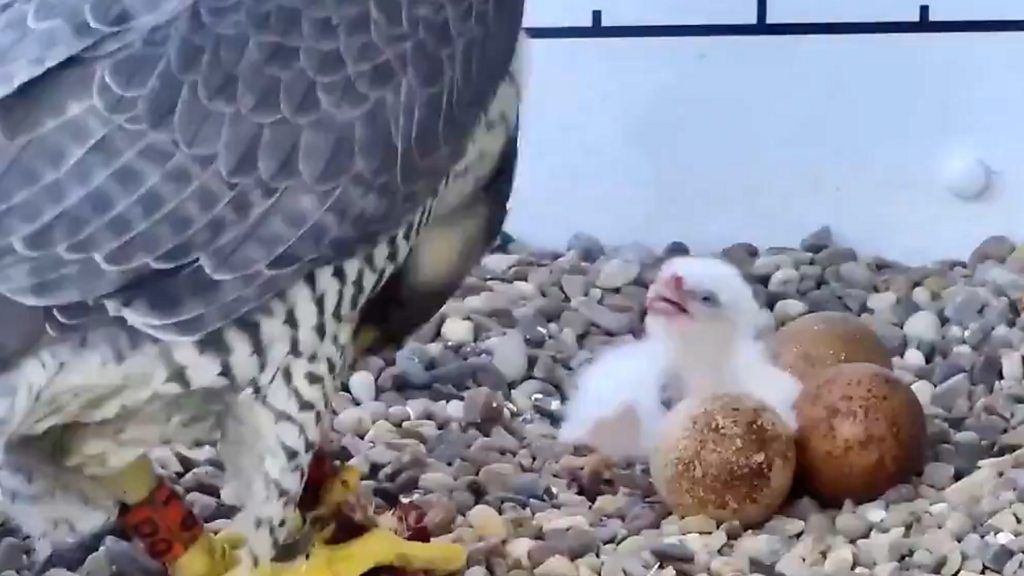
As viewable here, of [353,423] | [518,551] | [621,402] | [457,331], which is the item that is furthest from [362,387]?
[518,551]

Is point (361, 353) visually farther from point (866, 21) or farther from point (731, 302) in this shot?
point (866, 21)

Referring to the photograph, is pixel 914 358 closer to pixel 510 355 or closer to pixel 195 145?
pixel 510 355

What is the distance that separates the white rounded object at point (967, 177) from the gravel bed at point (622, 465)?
9 centimetres

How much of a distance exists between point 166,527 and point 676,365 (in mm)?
754

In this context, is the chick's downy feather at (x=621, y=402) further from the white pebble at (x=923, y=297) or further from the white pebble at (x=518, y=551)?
the white pebble at (x=923, y=297)

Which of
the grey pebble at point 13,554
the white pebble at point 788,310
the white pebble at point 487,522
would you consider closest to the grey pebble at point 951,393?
the white pebble at point 788,310

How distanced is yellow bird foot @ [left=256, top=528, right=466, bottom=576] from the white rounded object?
1.40m

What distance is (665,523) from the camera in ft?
5.32

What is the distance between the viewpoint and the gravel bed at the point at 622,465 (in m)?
1.54

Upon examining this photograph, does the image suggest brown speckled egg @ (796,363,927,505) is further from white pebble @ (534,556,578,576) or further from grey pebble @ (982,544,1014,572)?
white pebble @ (534,556,578,576)

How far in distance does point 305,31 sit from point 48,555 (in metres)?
0.70

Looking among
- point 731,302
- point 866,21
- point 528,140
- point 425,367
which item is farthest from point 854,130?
point 425,367

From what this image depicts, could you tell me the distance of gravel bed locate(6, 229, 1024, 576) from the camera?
60.6 inches

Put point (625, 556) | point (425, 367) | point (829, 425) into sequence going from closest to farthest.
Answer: point (625, 556) < point (829, 425) < point (425, 367)
